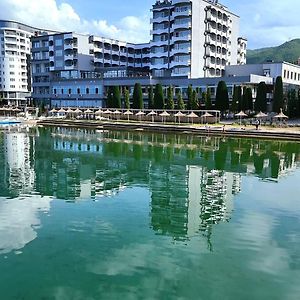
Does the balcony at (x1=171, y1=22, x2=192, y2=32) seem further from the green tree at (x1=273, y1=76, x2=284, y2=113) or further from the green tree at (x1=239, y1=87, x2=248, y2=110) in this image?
the green tree at (x1=273, y1=76, x2=284, y2=113)

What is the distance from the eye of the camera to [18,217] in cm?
1390

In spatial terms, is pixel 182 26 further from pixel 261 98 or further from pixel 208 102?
pixel 261 98

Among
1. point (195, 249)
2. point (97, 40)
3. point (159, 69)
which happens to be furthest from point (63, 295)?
point (97, 40)

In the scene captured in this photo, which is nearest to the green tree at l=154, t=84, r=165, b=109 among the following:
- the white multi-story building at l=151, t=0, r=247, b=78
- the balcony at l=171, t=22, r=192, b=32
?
the white multi-story building at l=151, t=0, r=247, b=78

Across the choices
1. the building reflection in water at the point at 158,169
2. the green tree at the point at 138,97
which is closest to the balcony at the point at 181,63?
the green tree at the point at 138,97

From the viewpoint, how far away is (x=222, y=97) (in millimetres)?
47906

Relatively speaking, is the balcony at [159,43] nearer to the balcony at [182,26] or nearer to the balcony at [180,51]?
the balcony at [180,51]

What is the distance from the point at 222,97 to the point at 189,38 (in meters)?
14.8

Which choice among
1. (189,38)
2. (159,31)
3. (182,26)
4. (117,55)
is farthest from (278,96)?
(117,55)

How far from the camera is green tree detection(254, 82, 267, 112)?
4650 cm

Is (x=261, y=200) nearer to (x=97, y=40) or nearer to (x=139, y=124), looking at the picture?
(x=139, y=124)

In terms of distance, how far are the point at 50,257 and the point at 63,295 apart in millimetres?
2055

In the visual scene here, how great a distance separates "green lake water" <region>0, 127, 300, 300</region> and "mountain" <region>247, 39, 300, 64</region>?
108829 millimetres

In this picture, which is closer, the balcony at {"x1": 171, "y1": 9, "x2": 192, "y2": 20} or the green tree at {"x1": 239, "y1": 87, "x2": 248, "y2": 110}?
the green tree at {"x1": 239, "y1": 87, "x2": 248, "y2": 110}
